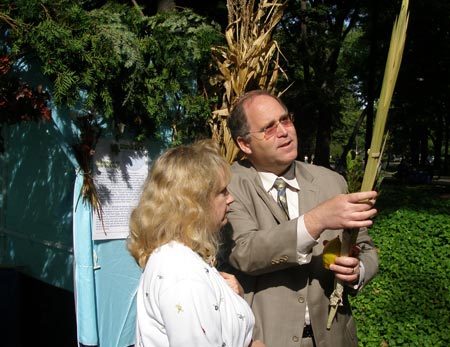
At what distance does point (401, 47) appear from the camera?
64.1 inches

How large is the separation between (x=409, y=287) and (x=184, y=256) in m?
4.19

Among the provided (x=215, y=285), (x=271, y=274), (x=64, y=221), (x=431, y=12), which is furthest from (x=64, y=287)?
(x=431, y=12)

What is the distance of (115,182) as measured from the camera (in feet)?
11.4

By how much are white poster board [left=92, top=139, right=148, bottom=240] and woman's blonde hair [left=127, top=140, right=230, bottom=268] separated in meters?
1.67

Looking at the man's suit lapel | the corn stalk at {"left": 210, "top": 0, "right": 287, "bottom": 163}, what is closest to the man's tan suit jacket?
the man's suit lapel

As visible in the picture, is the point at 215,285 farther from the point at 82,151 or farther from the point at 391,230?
the point at 391,230

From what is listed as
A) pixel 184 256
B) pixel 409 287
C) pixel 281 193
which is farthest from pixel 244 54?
pixel 409 287

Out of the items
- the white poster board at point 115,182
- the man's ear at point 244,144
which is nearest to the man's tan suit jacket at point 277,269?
the man's ear at point 244,144

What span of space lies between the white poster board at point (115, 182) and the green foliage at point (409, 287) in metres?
2.52

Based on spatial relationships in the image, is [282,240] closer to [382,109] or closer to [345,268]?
[345,268]

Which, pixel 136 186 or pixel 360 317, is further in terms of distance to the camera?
pixel 360 317

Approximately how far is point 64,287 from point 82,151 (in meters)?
2.05

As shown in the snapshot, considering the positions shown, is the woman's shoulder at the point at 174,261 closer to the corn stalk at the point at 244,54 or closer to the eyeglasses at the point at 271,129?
the eyeglasses at the point at 271,129

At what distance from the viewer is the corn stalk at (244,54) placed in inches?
138
